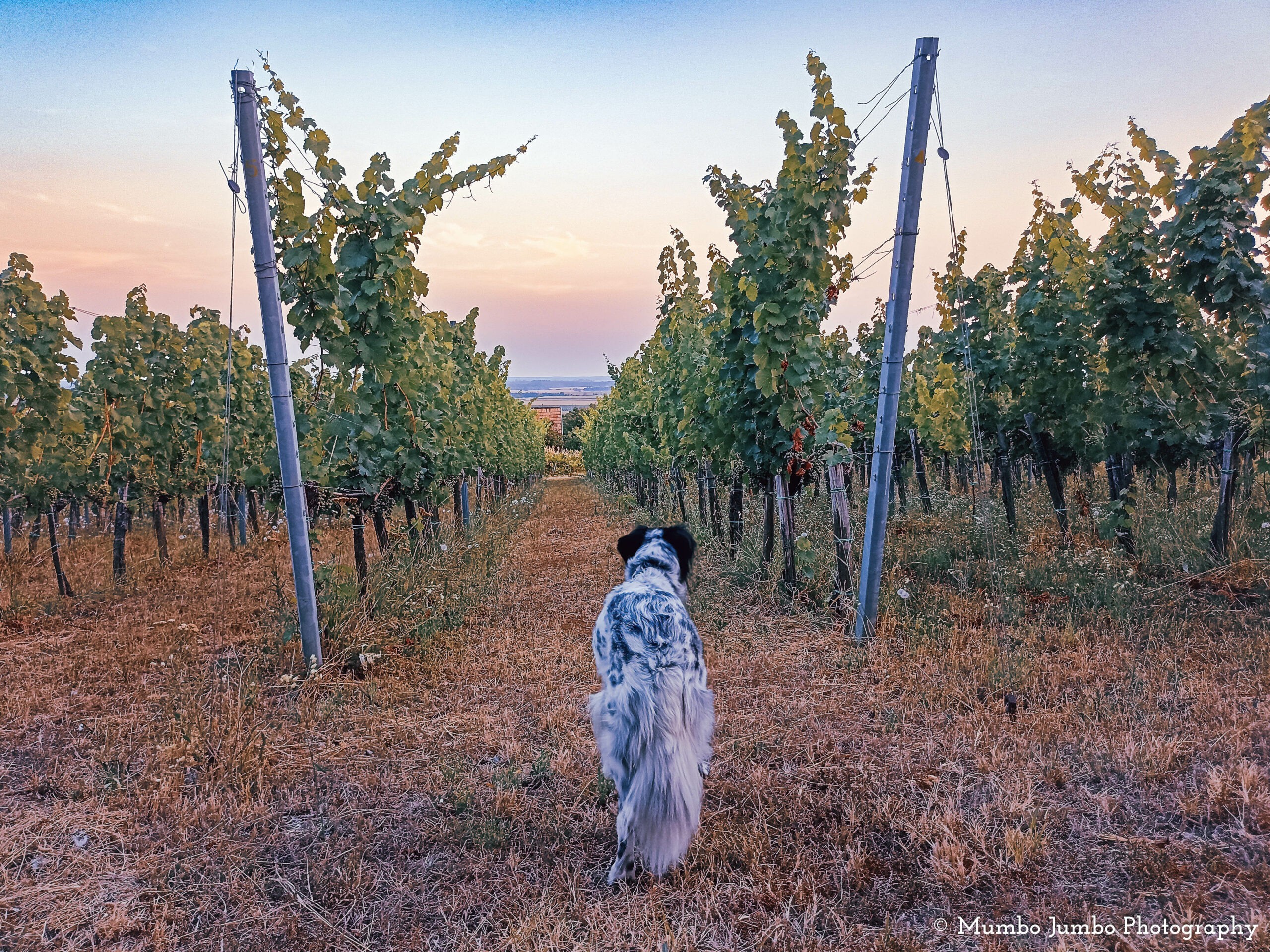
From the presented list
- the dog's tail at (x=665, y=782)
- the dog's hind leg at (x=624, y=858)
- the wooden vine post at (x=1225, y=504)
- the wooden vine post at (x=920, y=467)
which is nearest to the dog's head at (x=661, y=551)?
the dog's tail at (x=665, y=782)

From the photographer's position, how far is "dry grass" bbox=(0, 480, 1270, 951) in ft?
9.30

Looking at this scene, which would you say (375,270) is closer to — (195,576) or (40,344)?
(40,344)

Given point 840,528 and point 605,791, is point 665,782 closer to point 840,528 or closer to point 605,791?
point 605,791

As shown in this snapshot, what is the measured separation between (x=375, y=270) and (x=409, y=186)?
2.81 feet

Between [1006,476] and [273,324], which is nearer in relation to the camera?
[273,324]

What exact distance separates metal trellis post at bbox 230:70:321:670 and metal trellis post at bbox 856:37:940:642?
15.0ft

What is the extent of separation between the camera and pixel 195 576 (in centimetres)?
1067

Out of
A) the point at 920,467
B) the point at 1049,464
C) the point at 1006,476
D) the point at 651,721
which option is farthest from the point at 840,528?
the point at 920,467

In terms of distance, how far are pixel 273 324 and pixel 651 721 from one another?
166 inches

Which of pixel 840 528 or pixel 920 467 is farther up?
pixel 920 467

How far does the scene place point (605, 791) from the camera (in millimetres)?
3793

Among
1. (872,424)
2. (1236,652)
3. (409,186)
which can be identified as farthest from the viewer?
(872,424)

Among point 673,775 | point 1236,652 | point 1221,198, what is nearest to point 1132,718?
point 1236,652

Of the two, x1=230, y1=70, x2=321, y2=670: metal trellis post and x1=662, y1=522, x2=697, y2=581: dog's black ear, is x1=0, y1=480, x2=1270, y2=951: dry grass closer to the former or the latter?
x1=230, y1=70, x2=321, y2=670: metal trellis post
